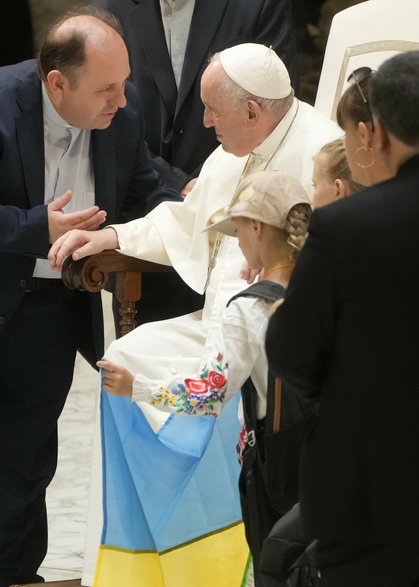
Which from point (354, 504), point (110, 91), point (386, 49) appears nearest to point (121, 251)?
point (110, 91)

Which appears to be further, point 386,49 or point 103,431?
point 386,49

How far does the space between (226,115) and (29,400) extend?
3.57 feet

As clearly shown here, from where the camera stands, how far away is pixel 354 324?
1950 mm

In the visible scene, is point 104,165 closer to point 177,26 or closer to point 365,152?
point 177,26

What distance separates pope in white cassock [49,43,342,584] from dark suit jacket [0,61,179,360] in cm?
13

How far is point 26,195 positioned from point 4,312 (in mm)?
367

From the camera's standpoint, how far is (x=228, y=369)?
270 centimetres

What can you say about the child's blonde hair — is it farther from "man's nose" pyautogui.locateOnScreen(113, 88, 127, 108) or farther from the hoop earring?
"man's nose" pyautogui.locateOnScreen(113, 88, 127, 108)

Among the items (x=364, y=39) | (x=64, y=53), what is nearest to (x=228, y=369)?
(x=64, y=53)

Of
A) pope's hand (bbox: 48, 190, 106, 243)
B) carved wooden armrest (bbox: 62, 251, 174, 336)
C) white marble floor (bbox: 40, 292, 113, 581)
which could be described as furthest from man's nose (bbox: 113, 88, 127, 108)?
white marble floor (bbox: 40, 292, 113, 581)

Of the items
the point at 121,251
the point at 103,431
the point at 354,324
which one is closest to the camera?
the point at 354,324

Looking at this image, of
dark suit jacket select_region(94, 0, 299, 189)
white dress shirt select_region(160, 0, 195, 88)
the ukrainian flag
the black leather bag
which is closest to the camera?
the black leather bag

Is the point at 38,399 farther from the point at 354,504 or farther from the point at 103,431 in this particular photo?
the point at 354,504

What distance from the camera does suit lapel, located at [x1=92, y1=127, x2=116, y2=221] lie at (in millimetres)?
3762
